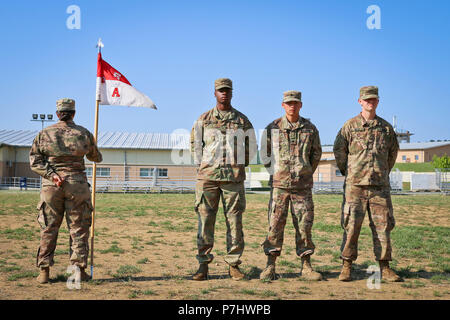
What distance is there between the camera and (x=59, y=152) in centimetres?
504

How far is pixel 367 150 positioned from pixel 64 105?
4.11 m

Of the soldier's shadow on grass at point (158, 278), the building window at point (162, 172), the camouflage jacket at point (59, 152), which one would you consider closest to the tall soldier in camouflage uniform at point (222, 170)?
the soldier's shadow on grass at point (158, 278)

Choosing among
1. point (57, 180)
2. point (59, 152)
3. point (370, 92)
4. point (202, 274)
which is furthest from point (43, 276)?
point (370, 92)

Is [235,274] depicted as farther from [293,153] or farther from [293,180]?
[293,153]

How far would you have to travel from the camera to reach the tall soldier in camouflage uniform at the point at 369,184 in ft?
17.4

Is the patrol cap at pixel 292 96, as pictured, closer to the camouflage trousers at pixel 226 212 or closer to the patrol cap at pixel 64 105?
the camouflage trousers at pixel 226 212

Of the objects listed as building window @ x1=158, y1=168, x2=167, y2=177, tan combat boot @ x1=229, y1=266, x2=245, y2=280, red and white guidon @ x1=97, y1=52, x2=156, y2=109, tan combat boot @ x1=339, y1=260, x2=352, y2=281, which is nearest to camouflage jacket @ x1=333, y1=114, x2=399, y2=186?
tan combat boot @ x1=339, y1=260, x2=352, y2=281

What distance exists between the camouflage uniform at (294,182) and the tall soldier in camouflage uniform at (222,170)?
0.41 m

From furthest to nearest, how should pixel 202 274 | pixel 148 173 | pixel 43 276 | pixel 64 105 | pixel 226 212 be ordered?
pixel 148 173, pixel 226 212, pixel 202 274, pixel 64 105, pixel 43 276

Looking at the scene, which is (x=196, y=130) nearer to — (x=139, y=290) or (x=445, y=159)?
(x=139, y=290)

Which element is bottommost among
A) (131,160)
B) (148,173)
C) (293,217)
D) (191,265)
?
(191,265)

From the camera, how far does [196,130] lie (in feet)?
18.3
